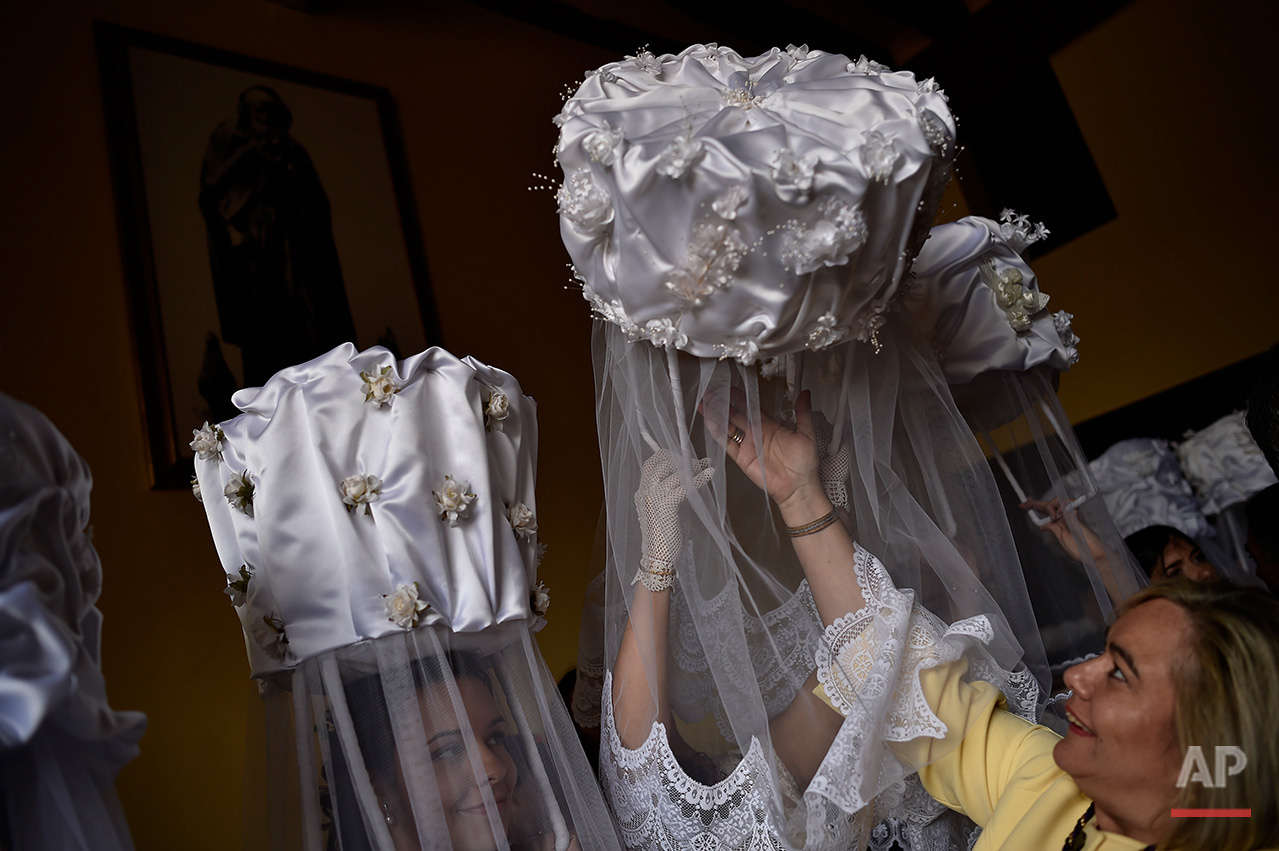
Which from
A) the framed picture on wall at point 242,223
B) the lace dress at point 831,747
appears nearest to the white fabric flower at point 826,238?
the lace dress at point 831,747

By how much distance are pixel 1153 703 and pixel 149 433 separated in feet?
7.41

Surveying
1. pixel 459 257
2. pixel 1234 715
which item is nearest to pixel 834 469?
pixel 1234 715

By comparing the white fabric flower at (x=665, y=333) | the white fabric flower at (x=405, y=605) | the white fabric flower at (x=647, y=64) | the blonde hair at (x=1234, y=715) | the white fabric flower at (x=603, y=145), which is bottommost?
the blonde hair at (x=1234, y=715)

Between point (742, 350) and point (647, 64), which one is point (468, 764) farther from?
point (647, 64)

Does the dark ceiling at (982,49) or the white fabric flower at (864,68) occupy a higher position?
the dark ceiling at (982,49)

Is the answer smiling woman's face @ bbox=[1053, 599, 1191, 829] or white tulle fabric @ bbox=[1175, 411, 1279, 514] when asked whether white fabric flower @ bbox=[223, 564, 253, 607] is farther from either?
white tulle fabric @ bbox=[1175, 411, 1279, 514]

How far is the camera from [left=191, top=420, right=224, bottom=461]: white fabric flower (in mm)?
1421

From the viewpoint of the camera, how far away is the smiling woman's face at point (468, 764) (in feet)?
4.20

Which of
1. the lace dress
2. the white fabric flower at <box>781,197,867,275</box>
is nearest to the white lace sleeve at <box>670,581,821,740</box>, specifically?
the lace dress

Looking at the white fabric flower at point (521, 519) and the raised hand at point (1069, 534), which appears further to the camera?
the raised hand at point (1069, 534)

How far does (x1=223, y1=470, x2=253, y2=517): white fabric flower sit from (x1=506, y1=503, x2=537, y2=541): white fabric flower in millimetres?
374

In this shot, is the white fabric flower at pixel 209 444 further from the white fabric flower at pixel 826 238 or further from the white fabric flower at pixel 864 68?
the white fabric flower at pixel 864 68

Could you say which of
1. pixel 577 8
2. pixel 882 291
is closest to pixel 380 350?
pixel 882 291

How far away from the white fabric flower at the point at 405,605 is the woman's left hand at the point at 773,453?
0.48m
